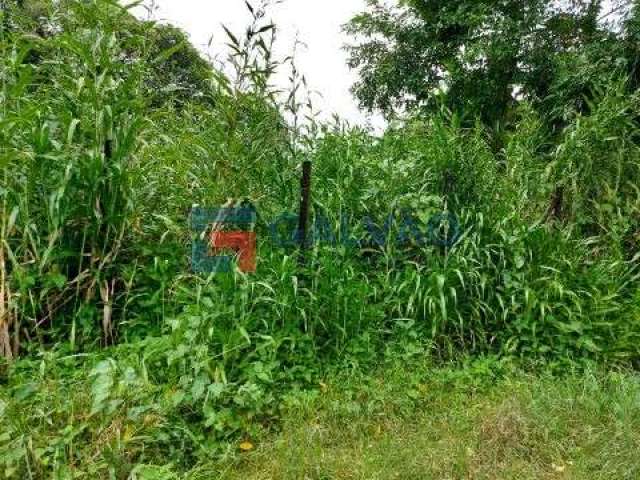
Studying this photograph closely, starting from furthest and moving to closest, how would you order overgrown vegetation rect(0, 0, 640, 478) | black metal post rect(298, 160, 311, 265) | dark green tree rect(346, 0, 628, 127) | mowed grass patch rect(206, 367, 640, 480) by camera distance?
1. dark green tree rect(346, 0, 628, 127)
2. black metal post rect(298, 160, 311, 265)
3. overgrown vegetation rect(0, 0, 640, 478)
4. mowed grass patch rect(206, 367, 640, 480)

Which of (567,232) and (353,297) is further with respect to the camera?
(567,232)

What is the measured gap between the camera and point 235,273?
7.22 feet

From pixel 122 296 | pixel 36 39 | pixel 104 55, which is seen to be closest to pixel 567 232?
pixel 122 296

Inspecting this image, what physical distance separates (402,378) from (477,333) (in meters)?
0.66

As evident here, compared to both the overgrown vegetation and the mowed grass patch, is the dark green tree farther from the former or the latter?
the mowed grass patch

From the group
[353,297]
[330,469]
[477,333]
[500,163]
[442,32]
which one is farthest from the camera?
[442,32]

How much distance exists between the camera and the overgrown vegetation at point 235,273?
5.83 feet

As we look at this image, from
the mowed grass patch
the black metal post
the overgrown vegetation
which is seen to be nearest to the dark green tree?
the overgrown vegetation

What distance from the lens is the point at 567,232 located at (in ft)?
9.36

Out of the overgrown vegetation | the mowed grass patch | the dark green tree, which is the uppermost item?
the dark green tree

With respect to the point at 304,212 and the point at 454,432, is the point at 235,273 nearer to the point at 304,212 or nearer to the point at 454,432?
the point at 304,212

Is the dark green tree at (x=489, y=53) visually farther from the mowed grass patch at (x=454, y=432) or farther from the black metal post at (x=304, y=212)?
the mowed grass patch at (x=454, y=432)

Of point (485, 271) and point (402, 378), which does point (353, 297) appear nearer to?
point (402, 378)

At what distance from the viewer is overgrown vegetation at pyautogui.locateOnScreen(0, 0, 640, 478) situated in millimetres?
1777
